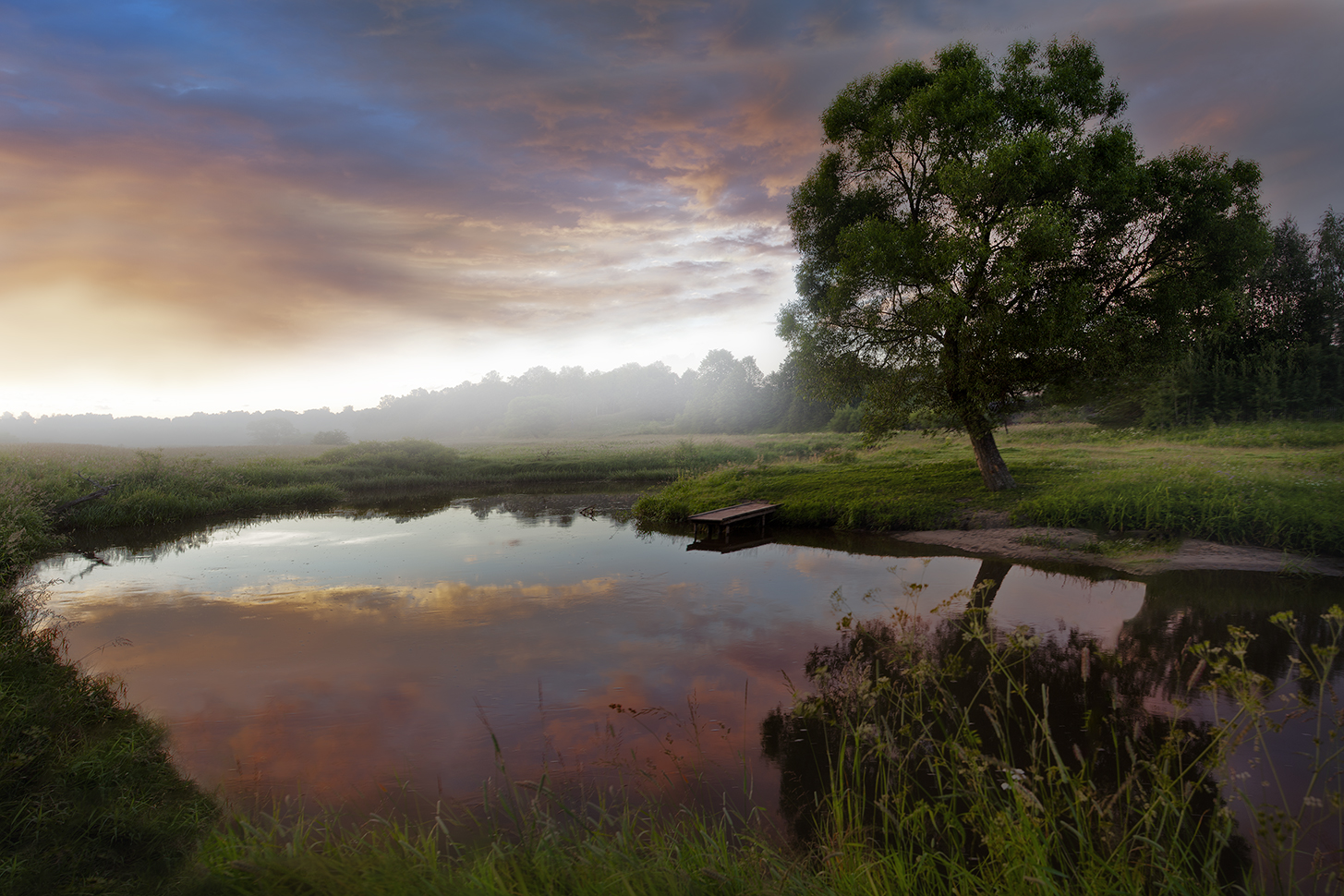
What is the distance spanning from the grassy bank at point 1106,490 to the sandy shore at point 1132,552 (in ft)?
1.56

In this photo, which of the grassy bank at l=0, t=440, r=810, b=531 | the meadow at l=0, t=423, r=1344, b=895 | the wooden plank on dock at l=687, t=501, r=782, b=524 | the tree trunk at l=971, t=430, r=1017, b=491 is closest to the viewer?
the meadow at l=0, t=423, r=1344, b=895

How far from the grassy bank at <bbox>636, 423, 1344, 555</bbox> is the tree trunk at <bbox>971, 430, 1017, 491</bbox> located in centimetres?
51

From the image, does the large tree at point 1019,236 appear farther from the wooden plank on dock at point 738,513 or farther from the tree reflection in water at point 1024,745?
the tree reflection in water at point 1024,745

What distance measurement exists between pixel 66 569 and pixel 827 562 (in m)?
18.8

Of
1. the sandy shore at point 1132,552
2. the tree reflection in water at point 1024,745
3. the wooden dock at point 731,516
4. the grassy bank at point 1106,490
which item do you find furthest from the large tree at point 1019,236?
the tree reflection in water at point 1024,745

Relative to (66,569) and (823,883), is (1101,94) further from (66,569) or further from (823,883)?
(66,569)

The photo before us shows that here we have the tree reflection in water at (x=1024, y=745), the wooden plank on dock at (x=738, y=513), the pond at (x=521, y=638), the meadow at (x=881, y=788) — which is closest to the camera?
the meadow at (x=881, y=788)

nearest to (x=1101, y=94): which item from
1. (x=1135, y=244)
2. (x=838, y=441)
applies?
(x=1135, y=244)

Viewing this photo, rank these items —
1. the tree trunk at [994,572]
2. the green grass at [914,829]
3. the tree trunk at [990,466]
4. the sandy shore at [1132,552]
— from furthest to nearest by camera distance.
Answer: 1. the tree trunk at [990,466]
2. the tree trunk at [994,572]
3. the sandy shore at [1132,552]
4. the green grass at [914,829]

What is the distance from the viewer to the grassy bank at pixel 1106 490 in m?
13.2

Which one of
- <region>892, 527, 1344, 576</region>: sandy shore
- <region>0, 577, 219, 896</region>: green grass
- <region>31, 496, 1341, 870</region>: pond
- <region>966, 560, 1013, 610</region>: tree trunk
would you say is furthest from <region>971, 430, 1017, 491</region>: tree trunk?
<region>0, 577, 219, 896</region>: green grass

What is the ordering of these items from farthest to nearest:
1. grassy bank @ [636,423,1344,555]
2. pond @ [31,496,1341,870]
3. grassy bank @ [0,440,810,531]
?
grassy bank @ [0,440,810,531]
grassy bank @ [636,423,1344,555]
pond @ [31,496,1341,870]

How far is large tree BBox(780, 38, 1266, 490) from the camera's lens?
50.1 ft

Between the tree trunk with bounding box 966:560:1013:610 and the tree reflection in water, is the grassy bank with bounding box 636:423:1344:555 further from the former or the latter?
the tree reflection in water
